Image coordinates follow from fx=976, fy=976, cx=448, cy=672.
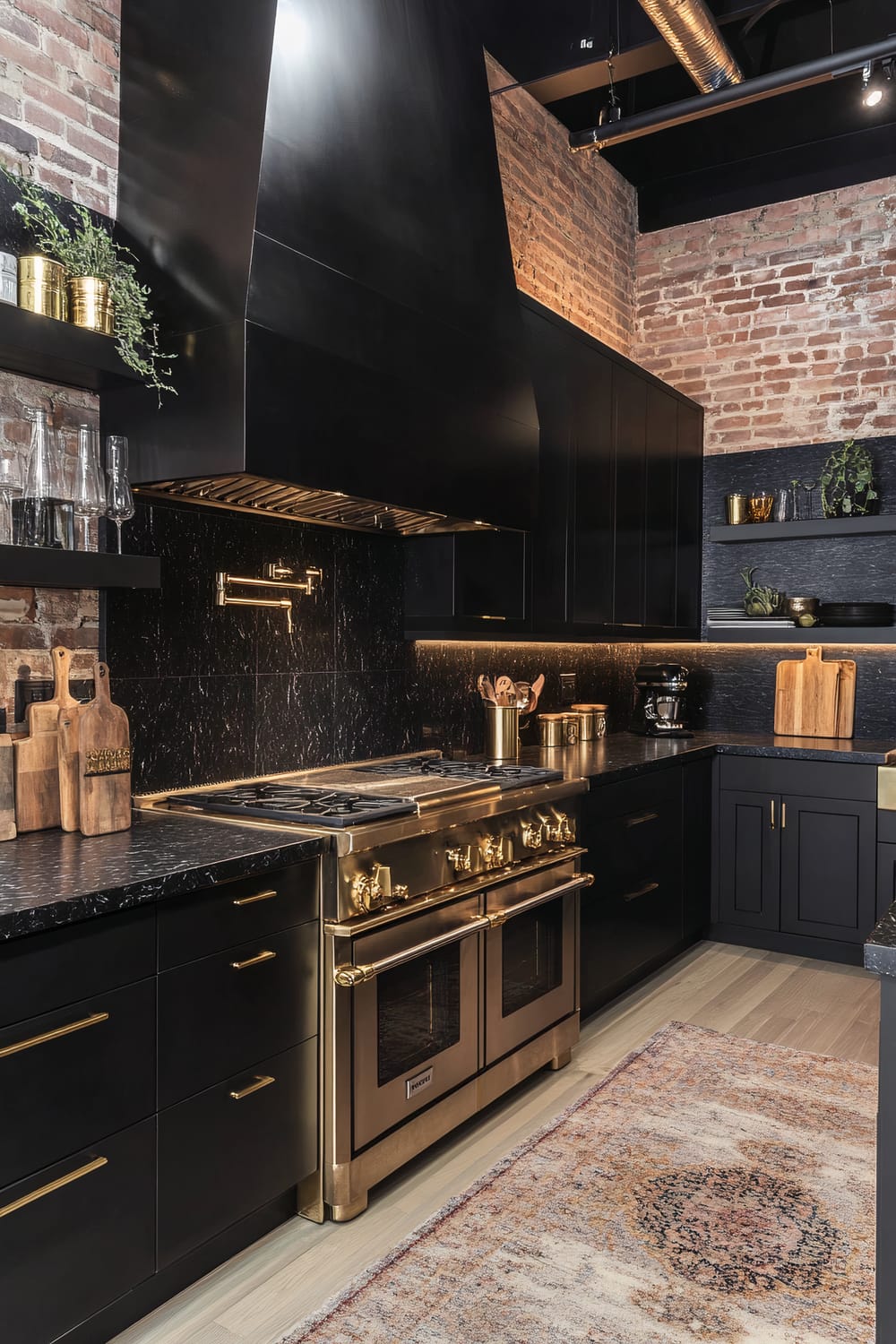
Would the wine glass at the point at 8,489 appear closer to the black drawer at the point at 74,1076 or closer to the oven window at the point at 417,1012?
the black drawer at the point at 74,1076

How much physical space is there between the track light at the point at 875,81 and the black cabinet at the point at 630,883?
9.15 feet

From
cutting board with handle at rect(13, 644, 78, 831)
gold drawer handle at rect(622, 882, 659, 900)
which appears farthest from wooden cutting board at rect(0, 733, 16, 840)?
gold drawer handle at rect(622, 882, 659, 900)

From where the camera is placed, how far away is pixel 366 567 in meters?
3.40

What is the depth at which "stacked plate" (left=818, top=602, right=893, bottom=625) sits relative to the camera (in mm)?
4703

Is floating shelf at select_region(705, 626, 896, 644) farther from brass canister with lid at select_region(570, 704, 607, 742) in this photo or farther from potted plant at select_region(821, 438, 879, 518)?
brass canister with lid at select_region(570, 704, 607, 742)

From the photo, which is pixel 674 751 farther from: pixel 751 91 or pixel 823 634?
pixel 751 91

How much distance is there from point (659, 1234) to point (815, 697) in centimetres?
309

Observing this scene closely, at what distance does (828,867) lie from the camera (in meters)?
4.34

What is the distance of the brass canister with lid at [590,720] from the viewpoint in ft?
14.8

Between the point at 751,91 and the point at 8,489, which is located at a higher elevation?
the point at 751,91

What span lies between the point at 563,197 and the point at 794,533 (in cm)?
200

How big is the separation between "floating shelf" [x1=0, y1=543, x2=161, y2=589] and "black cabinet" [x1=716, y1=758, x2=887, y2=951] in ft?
10.2

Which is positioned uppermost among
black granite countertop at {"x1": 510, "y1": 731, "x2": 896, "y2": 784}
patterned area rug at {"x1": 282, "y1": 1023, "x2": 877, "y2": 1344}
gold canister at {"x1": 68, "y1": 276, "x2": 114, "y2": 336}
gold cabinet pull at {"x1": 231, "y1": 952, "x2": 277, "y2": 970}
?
gold canister at {"x1": 68, "y1": 276, "x2": 114, "y2": 336}

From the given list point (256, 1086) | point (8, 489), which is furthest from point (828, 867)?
point (8, 489)
